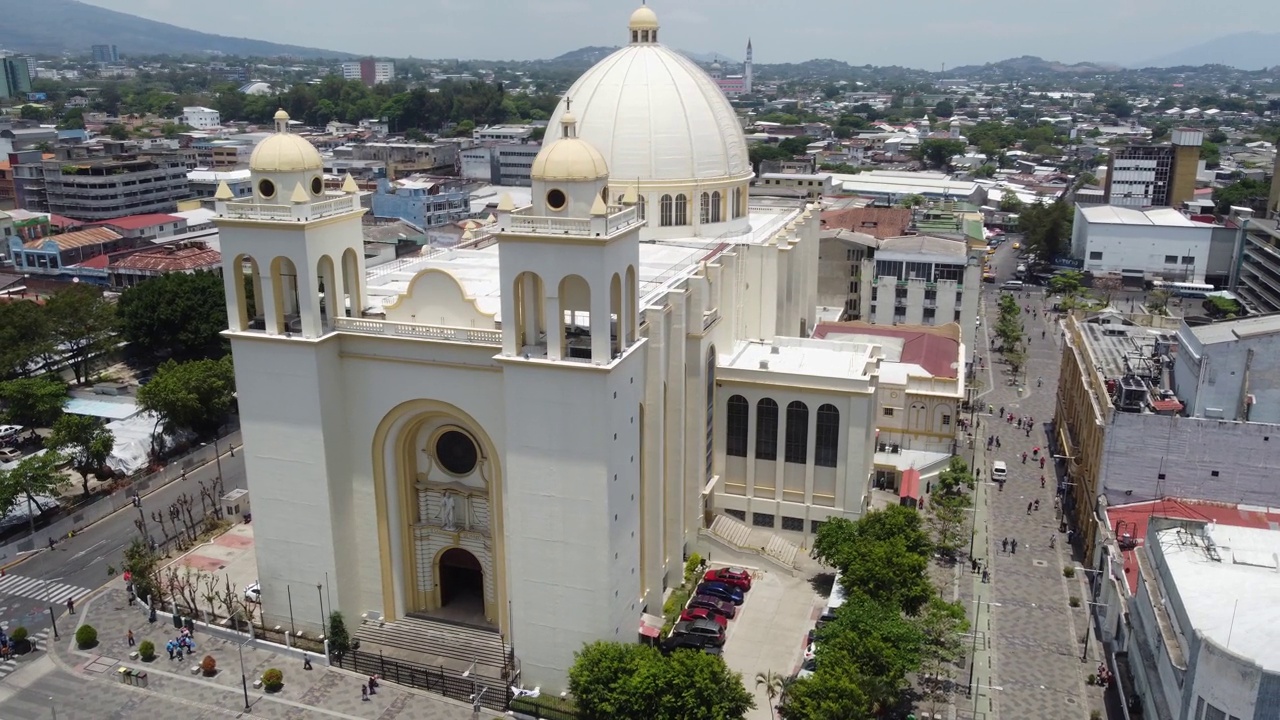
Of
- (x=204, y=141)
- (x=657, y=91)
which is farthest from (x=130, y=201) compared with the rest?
(x=657, y=91)

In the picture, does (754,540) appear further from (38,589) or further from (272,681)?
(38,589)

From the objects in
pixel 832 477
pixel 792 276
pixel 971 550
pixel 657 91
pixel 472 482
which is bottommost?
pixel 971 550

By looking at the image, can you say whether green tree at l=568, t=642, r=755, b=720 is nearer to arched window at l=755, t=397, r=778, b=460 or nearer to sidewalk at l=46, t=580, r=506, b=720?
sidewalk at l=46, t=580, r=506, b=720

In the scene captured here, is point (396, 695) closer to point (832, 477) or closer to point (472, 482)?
point (472, 482)

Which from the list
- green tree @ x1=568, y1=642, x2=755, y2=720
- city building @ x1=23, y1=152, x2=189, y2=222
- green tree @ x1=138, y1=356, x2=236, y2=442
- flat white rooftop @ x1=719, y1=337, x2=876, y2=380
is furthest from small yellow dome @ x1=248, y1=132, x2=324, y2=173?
city building @ x1=23, y1=152, x2=189, y2=222

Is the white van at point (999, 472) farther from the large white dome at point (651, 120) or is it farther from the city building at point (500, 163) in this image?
the city building at point (500, 163)

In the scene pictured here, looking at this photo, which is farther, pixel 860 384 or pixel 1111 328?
pixel 1111 328
